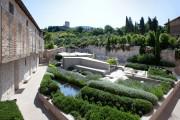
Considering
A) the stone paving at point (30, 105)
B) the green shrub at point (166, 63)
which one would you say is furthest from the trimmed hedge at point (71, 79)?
the green shrub at point (166, 63)

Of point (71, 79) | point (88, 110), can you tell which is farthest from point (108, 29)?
point (88, 110)

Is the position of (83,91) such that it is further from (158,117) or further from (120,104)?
(158,117)

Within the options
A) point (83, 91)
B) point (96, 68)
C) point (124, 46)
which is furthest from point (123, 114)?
point (124, 46)

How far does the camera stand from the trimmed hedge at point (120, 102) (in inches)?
372

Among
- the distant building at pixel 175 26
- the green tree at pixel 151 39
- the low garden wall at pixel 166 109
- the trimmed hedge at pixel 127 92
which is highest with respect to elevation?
the distant building at pixel 175 26

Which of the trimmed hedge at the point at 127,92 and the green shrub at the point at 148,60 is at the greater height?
the green shrub at the point at 148,60

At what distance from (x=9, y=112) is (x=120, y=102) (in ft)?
18.2

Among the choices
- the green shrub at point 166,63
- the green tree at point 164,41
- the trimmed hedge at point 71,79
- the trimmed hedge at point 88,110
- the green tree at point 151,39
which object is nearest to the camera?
the trimmed hedge at point 88,110

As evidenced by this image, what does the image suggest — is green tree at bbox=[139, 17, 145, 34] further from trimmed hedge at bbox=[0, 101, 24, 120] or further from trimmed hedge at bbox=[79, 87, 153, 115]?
trimmed hedge at bbox=[0, 101, 24, 120]

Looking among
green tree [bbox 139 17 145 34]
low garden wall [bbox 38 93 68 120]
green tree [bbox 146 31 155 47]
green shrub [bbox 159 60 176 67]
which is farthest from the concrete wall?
green tree [bbox 139 17 145 34]

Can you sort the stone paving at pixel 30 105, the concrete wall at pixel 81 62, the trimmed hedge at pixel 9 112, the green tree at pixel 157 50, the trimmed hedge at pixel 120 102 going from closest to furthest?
the trimmed hedge at pixel 9 112 → the trimmed hedge at pixel 120 102 → the stone paving at pixel 30 105 → the concrete wall at pixel 81 62 → the green tree at pixel 157 50

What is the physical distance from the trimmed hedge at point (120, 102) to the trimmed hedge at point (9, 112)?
477 centimetres

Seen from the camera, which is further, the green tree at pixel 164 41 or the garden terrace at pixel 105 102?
the green tree at pixel 164 41

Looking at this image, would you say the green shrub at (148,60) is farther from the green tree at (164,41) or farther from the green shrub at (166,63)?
the green tree at (164,41)
